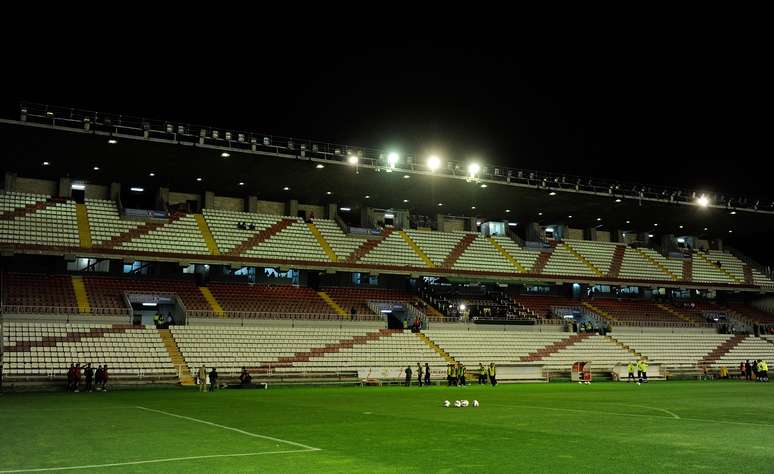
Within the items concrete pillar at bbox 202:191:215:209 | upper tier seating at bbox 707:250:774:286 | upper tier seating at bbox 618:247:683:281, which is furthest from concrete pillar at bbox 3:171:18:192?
upper tier seating at bbox 707:250:774:286

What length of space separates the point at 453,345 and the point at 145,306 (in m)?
20.3

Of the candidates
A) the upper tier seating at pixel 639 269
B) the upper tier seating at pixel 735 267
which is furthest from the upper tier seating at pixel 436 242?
the upper tier seating at pixel 735 267

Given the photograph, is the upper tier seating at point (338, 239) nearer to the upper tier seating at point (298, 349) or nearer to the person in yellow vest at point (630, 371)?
the upper tier seating at point (298, 349)

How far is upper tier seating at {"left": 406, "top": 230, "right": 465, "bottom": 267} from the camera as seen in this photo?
5481cm

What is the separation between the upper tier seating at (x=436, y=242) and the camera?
180ft

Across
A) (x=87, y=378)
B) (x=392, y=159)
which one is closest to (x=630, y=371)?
(x=392, y=159)

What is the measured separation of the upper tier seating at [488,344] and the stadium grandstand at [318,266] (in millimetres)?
164

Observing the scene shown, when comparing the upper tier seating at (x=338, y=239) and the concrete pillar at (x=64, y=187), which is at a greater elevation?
the concrete pillar at (x=64, y=187)

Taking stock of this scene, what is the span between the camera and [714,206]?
58.6 m

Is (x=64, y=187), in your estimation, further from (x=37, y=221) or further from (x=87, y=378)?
(x=87, y=378)

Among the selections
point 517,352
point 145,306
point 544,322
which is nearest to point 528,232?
point 544,322

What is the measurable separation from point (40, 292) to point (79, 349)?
6.82m

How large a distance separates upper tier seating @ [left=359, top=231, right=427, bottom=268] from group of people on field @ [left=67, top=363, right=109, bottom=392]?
71.8 feet

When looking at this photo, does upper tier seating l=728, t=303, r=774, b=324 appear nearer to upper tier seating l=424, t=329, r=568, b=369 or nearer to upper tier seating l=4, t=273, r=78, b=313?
upper tier seating l=424, t=329, r=568, b=369
